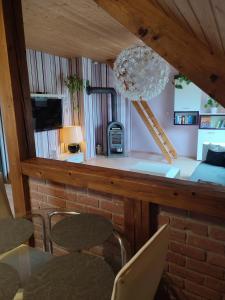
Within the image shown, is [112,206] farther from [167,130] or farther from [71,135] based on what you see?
[167,130]

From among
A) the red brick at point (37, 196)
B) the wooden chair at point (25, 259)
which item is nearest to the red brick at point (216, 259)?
the wooden chair at point (25, 259)

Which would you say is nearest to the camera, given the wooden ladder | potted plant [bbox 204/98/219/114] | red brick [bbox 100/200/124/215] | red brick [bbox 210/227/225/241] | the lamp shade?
red brick [bbox 210/227/225/241]

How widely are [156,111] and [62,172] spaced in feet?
17.5

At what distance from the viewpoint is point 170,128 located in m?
6.39

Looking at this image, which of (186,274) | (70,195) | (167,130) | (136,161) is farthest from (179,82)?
(186,274)

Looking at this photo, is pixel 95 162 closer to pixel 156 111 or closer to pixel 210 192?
pixel 156 111

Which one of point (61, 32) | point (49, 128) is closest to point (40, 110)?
point (49, 128)

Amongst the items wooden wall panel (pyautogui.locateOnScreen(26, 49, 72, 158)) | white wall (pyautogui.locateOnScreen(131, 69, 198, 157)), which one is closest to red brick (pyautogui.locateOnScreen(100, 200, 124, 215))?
wooden wall panel (pyautogui.locateOnScreen(26, 49, 72, 158))

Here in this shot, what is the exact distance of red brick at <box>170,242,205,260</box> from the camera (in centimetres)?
120

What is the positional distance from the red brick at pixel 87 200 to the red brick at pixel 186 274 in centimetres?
58

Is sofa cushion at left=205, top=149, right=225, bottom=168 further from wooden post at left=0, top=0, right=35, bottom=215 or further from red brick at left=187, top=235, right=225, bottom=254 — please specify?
wooden post at left=0, top=0, right=35, bottom=215

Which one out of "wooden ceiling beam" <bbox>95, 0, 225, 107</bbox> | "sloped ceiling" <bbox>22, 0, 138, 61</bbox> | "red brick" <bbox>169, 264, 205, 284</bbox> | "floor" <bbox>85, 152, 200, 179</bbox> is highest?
"sloped ceiling" <bbox>22, 0, 138, 61</bbox>

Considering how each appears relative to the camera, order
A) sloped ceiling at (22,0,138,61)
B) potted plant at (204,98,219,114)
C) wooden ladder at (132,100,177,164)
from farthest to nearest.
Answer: wooden ladder at (132,100,177,164)
potted plant at (204,98,219,114)
sloped ceiling at (22,0,138,61)

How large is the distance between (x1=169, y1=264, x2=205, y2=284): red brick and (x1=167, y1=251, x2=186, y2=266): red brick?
0.09 feet
